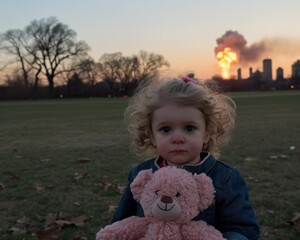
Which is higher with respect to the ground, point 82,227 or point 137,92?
point 137,92

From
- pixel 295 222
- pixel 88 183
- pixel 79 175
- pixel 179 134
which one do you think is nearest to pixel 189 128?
pixel 179 134

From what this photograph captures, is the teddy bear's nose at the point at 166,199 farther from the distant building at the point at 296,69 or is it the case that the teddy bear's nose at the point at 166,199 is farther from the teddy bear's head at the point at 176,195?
the distant building at the point at 296,69

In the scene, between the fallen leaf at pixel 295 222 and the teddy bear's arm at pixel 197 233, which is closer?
the teddy bear's arm at pixel 197 233

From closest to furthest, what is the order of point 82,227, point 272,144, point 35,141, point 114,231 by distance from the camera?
point 114,231 < point 82,227 < point 272,144 < point 35,141

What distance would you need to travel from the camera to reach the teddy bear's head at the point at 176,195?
1.67m

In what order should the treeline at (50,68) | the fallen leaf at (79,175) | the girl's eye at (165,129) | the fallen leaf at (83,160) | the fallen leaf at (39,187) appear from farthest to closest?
the treeline at (50,68) < the fallen leaf at (83,160) < the fallen leaf at (79,175) < the fallen leaf at (39,187) < the girl's eye at (165,129)

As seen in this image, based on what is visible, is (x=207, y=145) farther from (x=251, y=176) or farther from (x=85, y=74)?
(x=85, y=74)

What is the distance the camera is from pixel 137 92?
7.48 ft

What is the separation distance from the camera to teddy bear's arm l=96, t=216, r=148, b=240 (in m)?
1.82

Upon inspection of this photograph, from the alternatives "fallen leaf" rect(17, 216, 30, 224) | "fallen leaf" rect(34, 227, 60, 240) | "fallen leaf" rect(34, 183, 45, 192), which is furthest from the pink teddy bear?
"fallen leaf" rect(34, 183, 45, 192)

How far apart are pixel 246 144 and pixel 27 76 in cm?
7872

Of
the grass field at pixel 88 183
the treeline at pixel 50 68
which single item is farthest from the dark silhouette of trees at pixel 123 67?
the grass field at pixel 88 183

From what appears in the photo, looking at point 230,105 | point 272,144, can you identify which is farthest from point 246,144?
point 230,105

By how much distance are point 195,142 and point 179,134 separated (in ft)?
0.25
